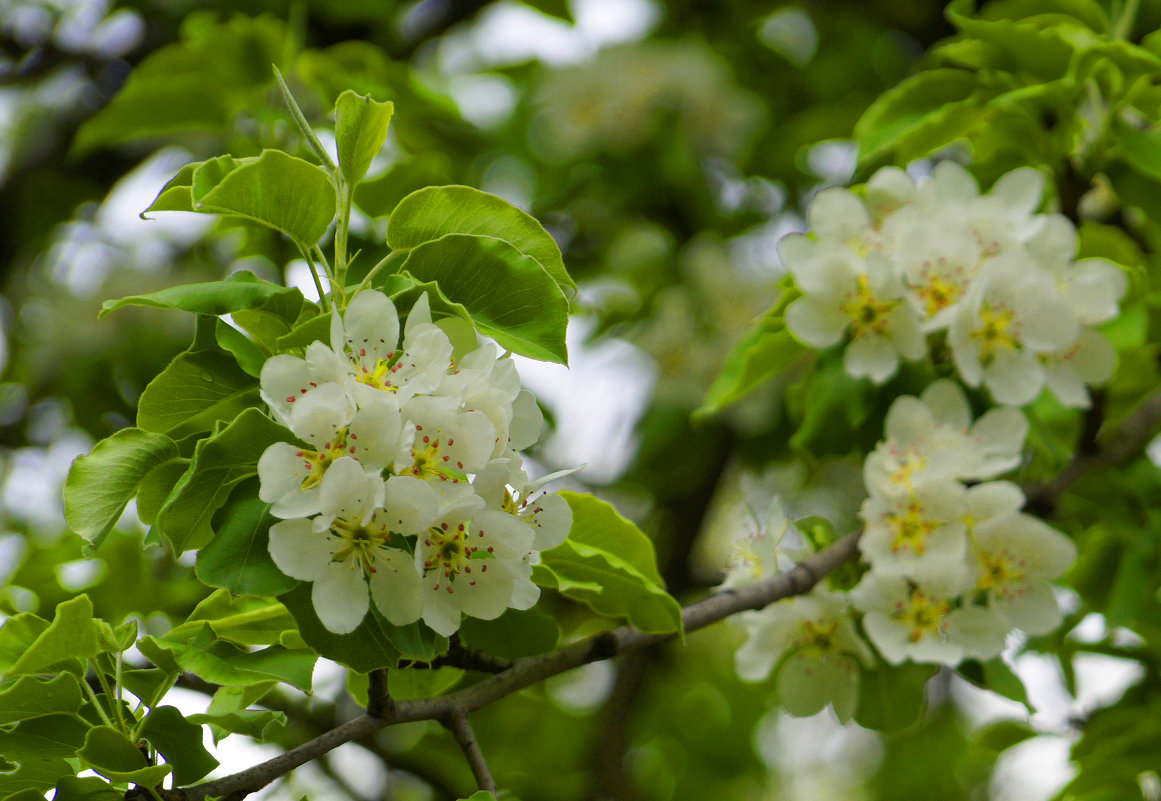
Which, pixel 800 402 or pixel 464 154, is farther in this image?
pixel 464 154

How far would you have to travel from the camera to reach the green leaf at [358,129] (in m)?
0.92

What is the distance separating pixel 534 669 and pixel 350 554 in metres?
0.27

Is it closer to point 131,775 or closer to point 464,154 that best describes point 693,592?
point 464,154

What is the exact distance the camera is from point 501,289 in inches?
37.0

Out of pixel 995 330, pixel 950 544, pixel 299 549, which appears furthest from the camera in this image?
pixel 995 330

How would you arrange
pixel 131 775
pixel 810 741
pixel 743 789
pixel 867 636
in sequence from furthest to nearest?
pixel 810 741, pixel 743 789, pixel 867 636, pixel 131 775

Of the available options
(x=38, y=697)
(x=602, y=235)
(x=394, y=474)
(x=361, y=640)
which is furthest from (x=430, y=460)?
(x=602, y=235)

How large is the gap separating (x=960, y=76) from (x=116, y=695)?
1.41 metres

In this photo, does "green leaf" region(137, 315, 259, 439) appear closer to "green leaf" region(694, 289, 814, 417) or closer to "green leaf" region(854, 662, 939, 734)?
"green leaf" region(694, 289, 814, 417)

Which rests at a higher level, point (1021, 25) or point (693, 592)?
point (1021, 25)

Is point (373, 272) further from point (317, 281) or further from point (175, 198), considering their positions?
point (175, 198)

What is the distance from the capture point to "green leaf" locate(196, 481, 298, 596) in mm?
852

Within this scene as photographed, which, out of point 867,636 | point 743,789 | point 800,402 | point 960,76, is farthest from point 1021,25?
point 743,789

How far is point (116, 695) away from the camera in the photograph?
0.96 metres
